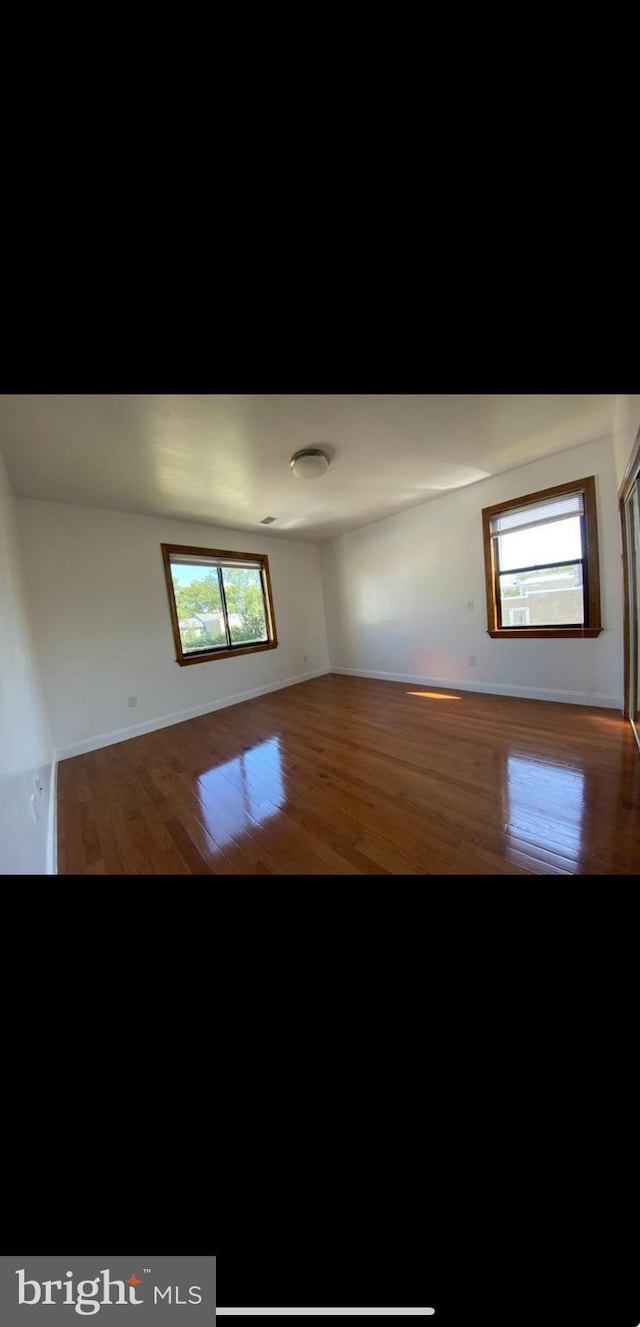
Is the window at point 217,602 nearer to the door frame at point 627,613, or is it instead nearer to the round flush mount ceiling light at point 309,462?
the round flush mount ceiling light at point 309,462

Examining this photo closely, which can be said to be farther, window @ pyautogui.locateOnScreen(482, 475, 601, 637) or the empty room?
window @ pyautogui.locateOnScreen(482, 475, 601, 637)

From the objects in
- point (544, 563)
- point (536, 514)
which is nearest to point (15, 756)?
point (544, 563)

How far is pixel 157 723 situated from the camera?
154 inches

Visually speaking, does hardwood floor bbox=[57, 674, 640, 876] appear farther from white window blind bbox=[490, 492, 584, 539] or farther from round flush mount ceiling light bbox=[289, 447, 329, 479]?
round flush mount ceiling light bbox=[289, 447, 329, 479]

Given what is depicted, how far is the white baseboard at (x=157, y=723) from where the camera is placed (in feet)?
11.2

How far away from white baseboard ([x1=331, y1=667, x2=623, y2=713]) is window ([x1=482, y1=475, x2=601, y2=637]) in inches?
21.5

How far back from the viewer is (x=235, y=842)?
6.01ft

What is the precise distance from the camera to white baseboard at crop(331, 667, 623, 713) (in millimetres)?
3195

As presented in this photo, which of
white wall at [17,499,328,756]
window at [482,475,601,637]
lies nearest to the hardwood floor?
white wall at [17,499,328,756]
